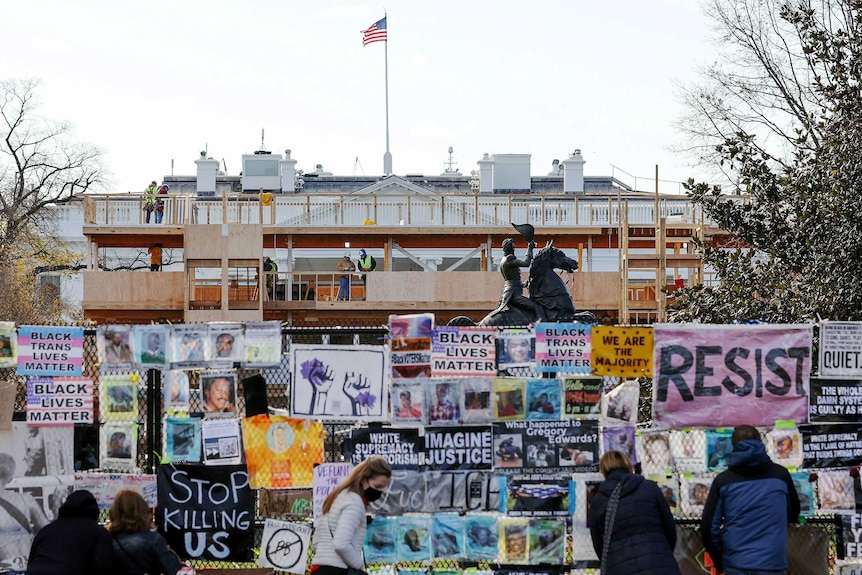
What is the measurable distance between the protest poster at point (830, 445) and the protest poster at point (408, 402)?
266 cm

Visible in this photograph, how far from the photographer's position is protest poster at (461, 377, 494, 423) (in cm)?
861

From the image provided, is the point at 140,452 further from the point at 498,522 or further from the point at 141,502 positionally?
the point at 498,522

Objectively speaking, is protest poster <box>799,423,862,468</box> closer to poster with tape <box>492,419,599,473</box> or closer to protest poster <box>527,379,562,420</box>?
poster with tape <box>492,419,599,473</box>

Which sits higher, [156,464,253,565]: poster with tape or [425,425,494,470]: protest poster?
[425,425,494,470]: protest poster

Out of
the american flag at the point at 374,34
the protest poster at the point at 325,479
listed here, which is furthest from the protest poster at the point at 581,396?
the american flag at the point at 374,34

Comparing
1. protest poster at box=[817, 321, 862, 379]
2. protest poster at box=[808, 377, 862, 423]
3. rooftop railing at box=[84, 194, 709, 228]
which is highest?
rooftop railing at box=[84, 194, 709, 228]

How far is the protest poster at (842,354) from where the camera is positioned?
8.76m

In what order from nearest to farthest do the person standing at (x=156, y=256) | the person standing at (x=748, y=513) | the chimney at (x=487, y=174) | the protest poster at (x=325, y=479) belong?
1. the person standing at (x=748, y=513)
2. the protest poster at (x=325, y=479)
3. the person standing at (x=156, y=256)
4. the chimney at (x=487, y=174)

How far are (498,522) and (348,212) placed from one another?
132 feet

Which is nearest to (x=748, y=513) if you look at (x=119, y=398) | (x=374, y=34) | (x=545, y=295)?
(x=119, y=398)

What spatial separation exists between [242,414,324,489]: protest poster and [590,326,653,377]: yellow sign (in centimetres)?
198

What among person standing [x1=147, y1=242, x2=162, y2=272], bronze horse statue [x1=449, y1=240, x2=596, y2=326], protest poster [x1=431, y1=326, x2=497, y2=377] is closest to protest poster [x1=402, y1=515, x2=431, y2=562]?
protest poster [x1=431, y1=326, x2=497, y2=377]

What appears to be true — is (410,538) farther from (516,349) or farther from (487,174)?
(487,174)

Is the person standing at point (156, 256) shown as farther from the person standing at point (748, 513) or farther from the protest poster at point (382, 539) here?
the person standing at point (748, 513)
